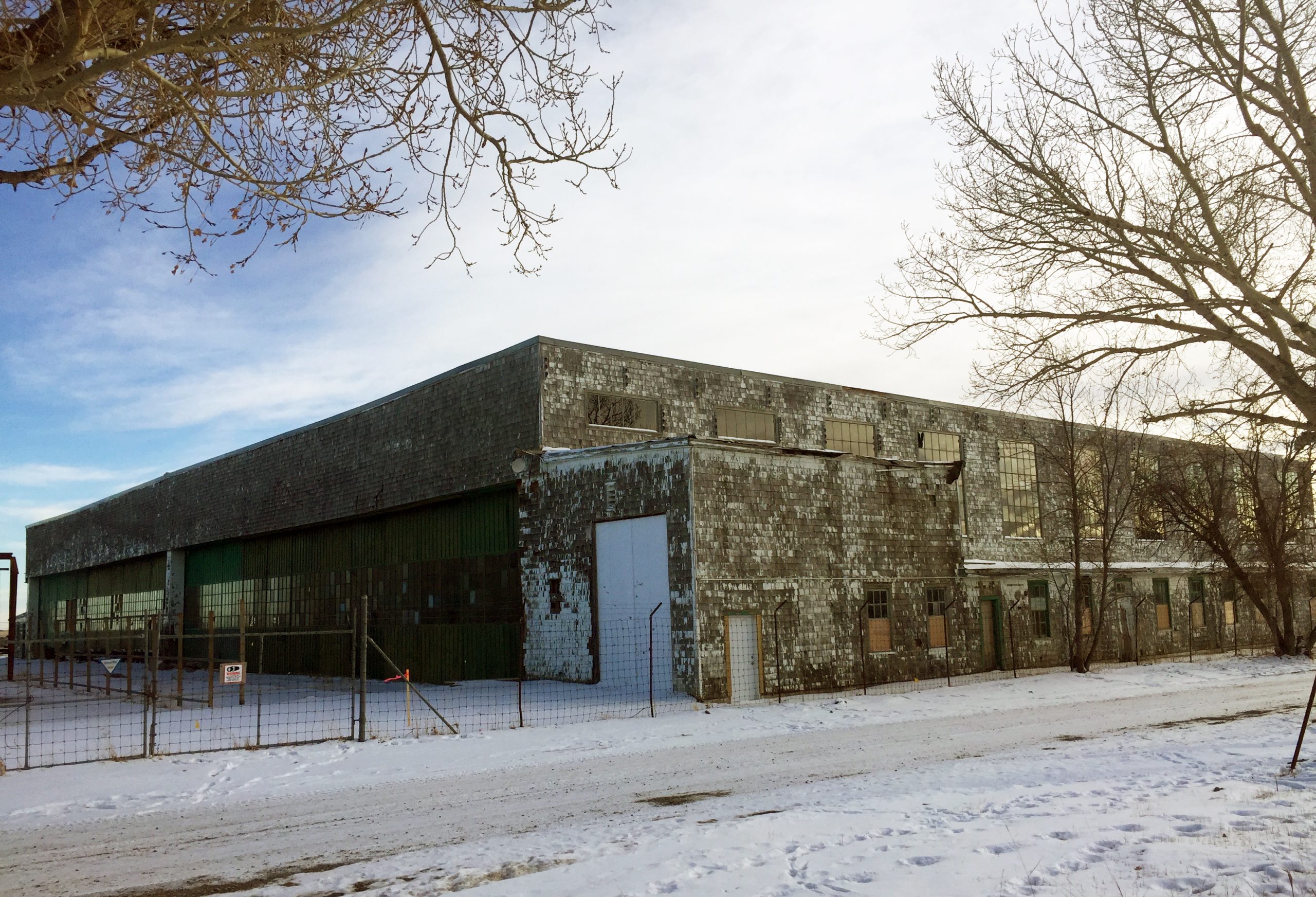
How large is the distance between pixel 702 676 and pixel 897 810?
11.9 m

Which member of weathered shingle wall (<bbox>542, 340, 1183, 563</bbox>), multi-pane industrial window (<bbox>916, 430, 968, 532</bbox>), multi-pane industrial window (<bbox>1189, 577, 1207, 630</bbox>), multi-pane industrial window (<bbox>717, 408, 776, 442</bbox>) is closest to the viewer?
weathered shingle wall (<bbox>542, 340, 1183, 563</bbox>)

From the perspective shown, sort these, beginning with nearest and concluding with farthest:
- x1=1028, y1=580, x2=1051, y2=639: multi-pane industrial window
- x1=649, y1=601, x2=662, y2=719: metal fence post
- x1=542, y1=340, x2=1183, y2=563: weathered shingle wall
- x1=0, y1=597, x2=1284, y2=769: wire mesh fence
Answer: x1=0, y1=597, x2=1284, y2=769: wire mesh fence < x1=649, y1=601, x2=662, y2=719: metal fence post < x1=542, y1=340, x2=1183, y2=563: weathered shingle wall < x1=1028, y1=580, x2=1051, y2=639: multi-pane industrial window

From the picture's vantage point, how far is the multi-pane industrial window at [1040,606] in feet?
111

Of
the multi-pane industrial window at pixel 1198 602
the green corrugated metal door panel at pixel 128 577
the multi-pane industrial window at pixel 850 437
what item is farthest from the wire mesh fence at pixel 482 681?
the green corrugated metal door panel at pixel 128 577

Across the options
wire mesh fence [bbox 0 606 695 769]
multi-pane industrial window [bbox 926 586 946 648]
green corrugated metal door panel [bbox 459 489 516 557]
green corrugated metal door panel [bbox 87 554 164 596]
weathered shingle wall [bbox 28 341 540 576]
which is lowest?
wire mesh fence [bbox 0 606 695 769]

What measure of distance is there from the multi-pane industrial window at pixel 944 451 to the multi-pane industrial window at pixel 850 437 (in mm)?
2654

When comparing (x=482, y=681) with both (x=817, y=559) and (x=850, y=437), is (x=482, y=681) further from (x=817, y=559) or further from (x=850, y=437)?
(x=850, y=437)

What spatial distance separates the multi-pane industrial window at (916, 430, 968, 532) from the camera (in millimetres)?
35219

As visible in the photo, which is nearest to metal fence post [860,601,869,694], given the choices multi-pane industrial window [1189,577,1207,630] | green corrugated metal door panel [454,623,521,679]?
green corrugated metal door panel [454,623,521,679]

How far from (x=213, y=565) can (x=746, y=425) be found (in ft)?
86.7

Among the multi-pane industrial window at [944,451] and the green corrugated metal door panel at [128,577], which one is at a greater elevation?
the multi-pane industrial window at [944,451]

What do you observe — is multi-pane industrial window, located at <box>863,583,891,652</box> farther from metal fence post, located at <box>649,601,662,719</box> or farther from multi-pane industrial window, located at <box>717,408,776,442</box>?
multi-pane industrial window, located at <box>717,408,776,442</box>

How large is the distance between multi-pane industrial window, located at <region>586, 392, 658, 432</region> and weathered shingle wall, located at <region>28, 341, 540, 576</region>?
1.85 meters

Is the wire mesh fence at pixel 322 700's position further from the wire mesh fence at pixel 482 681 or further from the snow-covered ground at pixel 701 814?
the snow-covered ground at pixel 701 814
